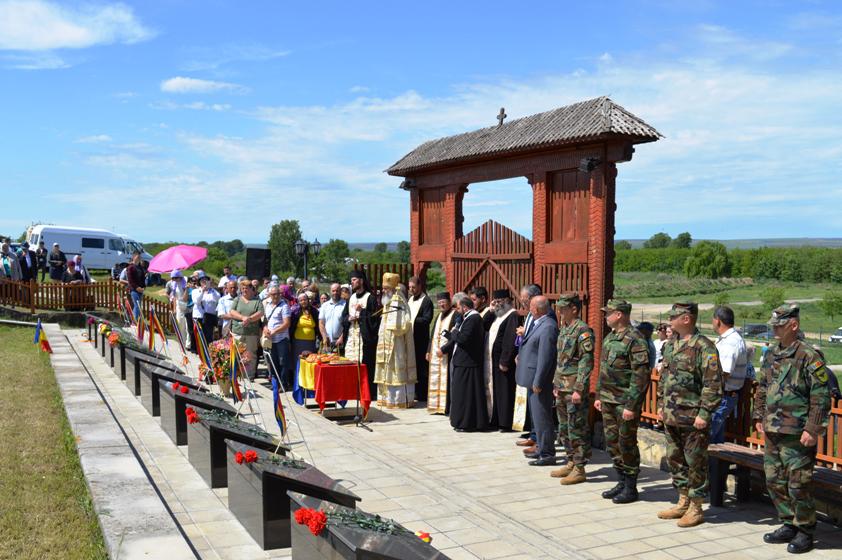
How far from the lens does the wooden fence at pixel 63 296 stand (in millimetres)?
22328

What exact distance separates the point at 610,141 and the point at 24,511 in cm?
715

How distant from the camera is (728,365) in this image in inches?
288

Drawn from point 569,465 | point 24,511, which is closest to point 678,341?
point 569,465

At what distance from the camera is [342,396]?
34.1 feet

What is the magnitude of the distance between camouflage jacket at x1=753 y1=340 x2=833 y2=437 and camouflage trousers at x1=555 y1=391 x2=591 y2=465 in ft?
5.98

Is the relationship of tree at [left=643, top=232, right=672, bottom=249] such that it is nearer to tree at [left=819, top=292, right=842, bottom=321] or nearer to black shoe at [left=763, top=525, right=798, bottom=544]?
tree at [left=819, top=292, right=842, bottom=321]

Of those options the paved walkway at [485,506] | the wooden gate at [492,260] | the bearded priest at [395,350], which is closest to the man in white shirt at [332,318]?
the bearded priest at [395,350]

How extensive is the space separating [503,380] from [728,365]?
10.6 feet

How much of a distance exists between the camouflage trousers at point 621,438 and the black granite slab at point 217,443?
298 cm

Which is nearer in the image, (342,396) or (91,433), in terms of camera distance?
(91,433)

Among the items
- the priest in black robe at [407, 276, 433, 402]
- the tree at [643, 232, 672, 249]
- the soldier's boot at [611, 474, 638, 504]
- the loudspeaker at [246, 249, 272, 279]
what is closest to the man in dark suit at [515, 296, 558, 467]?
the soldier's boot at [611, 474, 638, 504]

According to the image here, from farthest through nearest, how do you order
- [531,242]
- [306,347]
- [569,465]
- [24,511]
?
1. [306,347]
2. [531,242]
3. [569,465]
4. [24,511]

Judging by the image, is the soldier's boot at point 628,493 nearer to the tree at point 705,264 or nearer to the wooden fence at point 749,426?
the wooden fence at point 749,426

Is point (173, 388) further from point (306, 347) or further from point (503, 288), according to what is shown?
point (503, 288)
